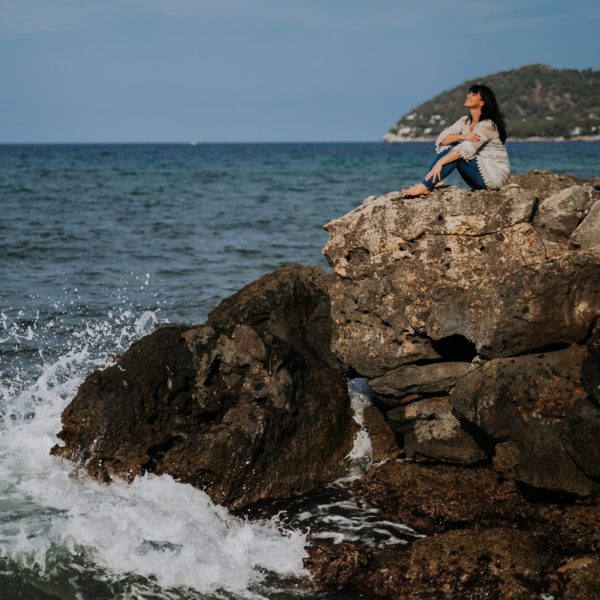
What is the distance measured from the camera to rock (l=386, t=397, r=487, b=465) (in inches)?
307

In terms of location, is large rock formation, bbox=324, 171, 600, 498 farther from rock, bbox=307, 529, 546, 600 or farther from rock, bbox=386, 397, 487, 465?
rock, bbox=307, 529, 546, 600

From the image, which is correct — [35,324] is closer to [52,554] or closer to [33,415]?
[33,415]

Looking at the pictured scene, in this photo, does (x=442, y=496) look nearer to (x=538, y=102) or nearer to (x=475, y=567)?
(x=475, y=567)

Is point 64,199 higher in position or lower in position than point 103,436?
higher

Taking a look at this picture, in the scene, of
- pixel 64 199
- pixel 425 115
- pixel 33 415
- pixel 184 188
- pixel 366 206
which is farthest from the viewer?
pixel 425 115

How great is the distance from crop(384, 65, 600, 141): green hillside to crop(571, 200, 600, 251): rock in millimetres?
152095

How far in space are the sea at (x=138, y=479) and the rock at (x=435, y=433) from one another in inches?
24.7

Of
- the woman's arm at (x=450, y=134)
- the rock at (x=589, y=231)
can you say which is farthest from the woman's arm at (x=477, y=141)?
the rock at (x=589, y=231)

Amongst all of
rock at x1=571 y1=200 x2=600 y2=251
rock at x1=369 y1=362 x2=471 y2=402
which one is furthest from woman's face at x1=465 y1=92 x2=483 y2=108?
rock at x1=369 y1=362 x2=471 y2=402

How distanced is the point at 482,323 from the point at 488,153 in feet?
7.24

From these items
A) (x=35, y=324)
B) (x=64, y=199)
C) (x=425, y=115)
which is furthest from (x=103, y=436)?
(x=425, y=115)

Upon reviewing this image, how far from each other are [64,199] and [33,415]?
27386mm

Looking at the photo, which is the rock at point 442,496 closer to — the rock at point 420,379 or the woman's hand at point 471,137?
the rock at point 420,379

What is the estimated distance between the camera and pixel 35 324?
14.0 meters
